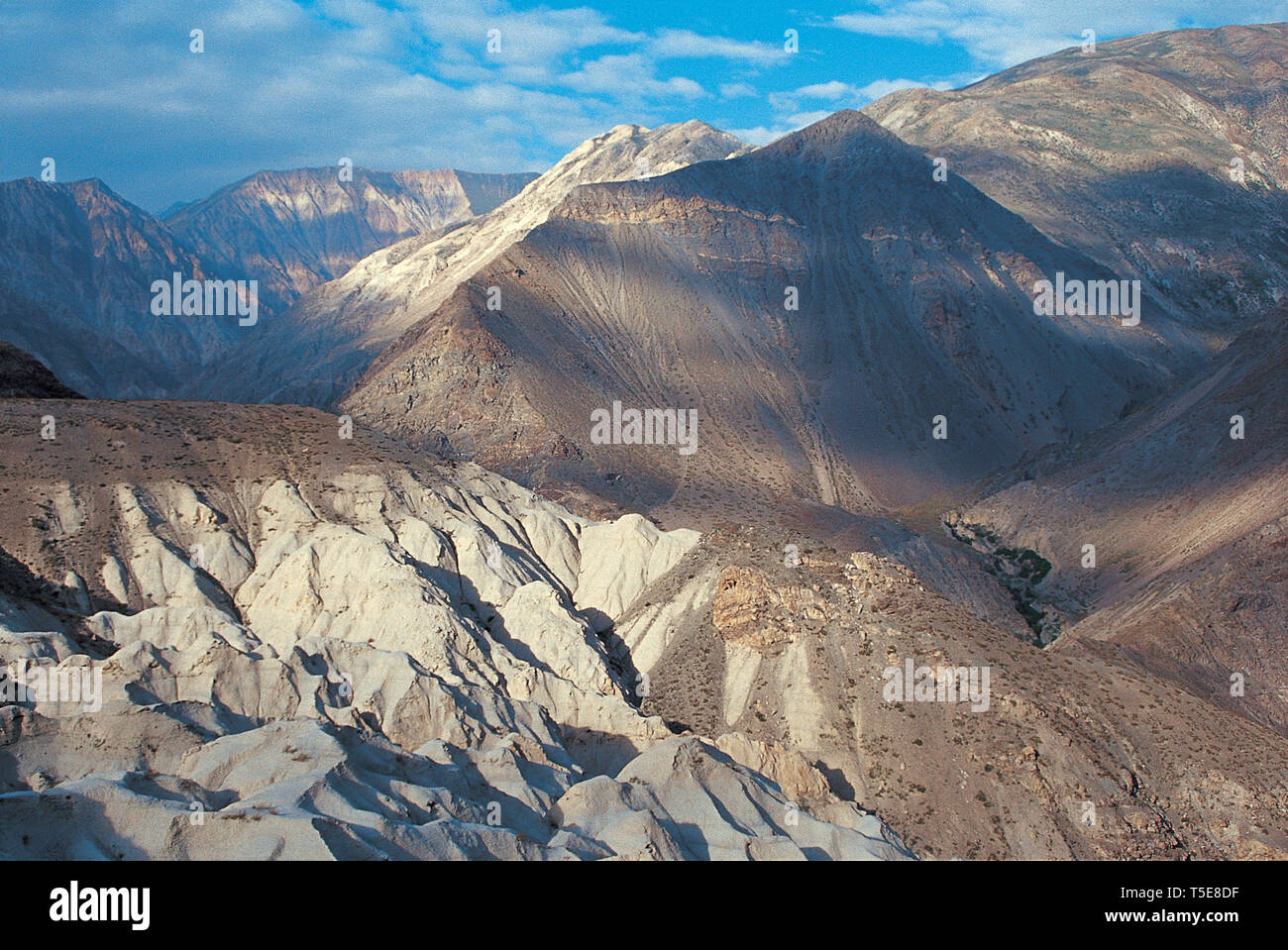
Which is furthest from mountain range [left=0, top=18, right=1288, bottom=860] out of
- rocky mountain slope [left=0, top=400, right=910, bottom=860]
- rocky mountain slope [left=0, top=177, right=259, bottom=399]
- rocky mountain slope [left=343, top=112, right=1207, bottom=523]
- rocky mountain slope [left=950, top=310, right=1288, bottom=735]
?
rocky mountain slope [left=0, top=177, right=259, bottom=399]

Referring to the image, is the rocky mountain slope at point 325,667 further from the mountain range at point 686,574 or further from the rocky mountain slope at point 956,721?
the rocky mountain slope at point 956,721

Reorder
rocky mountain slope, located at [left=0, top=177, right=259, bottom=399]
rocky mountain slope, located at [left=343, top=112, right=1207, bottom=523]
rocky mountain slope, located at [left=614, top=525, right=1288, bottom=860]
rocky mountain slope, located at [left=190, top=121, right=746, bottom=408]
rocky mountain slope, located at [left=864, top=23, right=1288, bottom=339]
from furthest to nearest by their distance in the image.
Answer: rocky mountain slope, located at [left=0, top=177, right=259, bottom=399]
rocky mountain slope, located at [left=864, top=23, right=1288, bottom=339]
rocky mountain slope, located at [left=190, top=121, right=746, bottom=408]
rocky mountain slope, located at [left=343, top=112, right=1207, bottom=523]
rocky mountain slope, located at [left=614, top=525, right=1288, bottom=860]

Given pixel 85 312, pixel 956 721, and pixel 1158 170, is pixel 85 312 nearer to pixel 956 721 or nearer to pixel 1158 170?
pixel 1158 170

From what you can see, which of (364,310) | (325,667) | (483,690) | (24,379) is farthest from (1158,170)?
(325,667)

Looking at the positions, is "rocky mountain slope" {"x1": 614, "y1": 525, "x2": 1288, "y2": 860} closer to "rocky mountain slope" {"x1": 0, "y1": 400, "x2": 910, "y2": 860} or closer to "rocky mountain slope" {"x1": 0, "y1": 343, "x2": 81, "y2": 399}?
"rocky mountain slope" {"x1": 0, "y1": 400, "x2": 910, "y2": 860}

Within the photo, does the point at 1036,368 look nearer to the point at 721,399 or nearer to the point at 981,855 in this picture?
the point at 721,399
